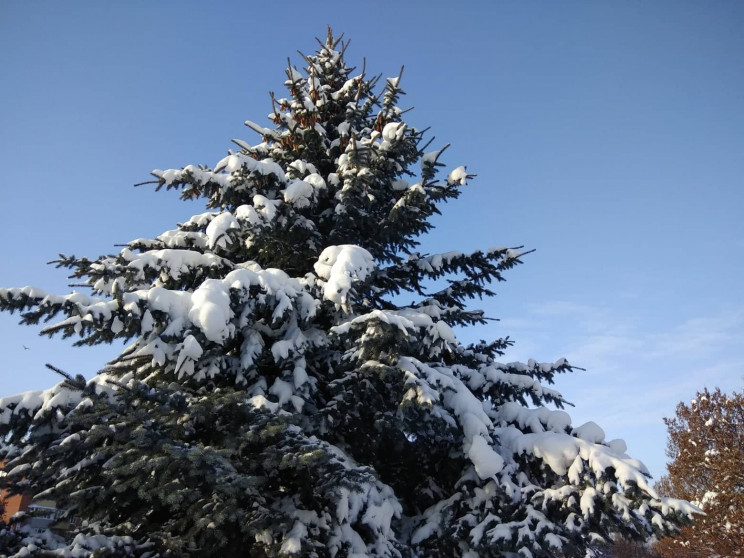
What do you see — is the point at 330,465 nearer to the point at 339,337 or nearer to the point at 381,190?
the point at 339,337

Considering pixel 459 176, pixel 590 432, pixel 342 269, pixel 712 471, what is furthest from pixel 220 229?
pixel 712 471

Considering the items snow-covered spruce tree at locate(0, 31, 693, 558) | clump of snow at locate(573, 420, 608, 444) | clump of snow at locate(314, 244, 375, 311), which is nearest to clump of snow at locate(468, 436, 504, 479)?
snow-covered spruce tree at locate(0, 31, 693, 558)

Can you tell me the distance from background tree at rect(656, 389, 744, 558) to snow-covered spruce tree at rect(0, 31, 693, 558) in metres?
13.8

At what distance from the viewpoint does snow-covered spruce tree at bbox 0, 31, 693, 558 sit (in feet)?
13.6

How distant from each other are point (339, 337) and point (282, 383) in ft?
3.38

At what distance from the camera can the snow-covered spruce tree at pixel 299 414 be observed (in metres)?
4.13

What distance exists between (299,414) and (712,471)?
20.0m

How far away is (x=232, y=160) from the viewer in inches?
274

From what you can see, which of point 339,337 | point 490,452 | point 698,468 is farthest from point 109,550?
point 698,468

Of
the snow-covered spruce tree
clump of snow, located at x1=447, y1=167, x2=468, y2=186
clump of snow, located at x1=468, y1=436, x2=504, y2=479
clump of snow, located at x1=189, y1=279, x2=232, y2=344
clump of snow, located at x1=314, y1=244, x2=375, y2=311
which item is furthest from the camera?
clump of snow, located at x1=447, y1=167, x2=468, y2=186

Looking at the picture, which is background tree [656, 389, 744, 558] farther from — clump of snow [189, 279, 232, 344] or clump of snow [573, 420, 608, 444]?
clump of snow [189, 279, 232, 344]

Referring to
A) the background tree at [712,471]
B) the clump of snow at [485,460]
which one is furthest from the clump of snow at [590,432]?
the background tree at [712,471]

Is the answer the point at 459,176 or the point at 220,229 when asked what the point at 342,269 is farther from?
the point at 459,176

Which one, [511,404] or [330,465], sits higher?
[511,404]
